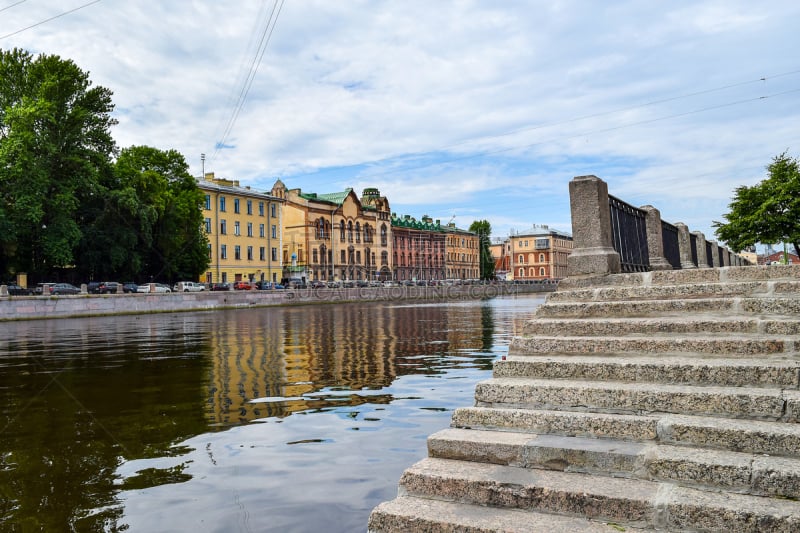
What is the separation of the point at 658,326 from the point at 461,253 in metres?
122

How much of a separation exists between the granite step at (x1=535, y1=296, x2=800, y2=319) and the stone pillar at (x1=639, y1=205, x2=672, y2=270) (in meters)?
6.40

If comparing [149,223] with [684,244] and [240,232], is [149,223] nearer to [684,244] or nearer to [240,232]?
[240,232]

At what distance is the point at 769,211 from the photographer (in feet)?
130

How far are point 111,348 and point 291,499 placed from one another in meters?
15.4

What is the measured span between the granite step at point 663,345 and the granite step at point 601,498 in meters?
1.99

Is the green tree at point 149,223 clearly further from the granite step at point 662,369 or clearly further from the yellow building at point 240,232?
the granite step at point 662,369

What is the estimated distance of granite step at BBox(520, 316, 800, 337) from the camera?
5578mm

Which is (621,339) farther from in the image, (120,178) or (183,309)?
(120,178)

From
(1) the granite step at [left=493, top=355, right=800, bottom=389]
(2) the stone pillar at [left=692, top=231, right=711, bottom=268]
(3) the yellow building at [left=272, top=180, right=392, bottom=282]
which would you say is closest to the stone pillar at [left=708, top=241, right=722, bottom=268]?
(2) the stone pillar at [left=692, top=231, right=711, bottom=268]

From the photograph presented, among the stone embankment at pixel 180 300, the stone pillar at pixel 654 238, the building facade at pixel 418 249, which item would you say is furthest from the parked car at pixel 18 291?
the building facade at pixel 418 249

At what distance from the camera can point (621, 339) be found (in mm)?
5992

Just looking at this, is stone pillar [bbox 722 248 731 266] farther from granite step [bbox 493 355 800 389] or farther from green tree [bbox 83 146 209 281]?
green tree [bbox 83 146 209 281]

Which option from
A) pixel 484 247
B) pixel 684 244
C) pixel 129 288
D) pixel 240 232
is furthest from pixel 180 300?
pixel 484 247

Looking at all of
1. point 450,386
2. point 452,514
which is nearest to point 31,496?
point 452,514
